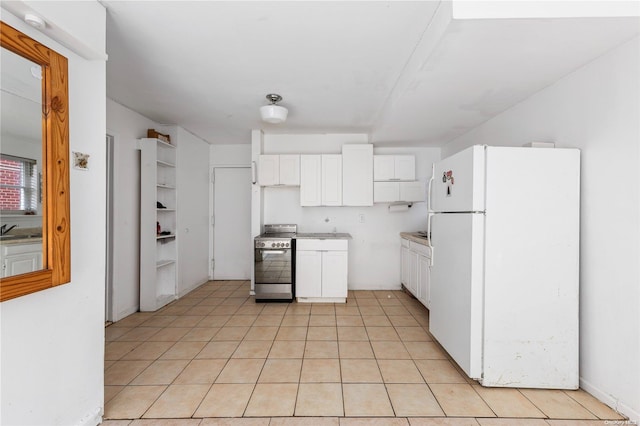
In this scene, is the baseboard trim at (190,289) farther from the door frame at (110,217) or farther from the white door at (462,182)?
the white door at (462,182)

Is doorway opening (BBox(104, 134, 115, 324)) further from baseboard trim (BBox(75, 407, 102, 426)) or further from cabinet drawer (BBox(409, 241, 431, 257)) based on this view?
cabinet drawer (BBox(409, 241, 431, 257))

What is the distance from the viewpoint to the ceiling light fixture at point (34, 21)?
1.27 metres

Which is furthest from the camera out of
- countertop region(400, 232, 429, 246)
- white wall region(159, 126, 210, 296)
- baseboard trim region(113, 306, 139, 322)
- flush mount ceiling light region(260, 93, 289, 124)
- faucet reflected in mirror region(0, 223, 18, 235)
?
white wall region(159, 126, 210, 296)

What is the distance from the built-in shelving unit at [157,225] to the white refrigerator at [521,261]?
3.43m

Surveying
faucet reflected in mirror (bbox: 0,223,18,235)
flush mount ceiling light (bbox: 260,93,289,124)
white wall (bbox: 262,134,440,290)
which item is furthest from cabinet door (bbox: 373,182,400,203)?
faucet reflected in mirror (bbox: 0,223,18,235)

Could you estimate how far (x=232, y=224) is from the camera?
5.05 metres

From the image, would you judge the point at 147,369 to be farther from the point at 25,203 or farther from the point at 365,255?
the point at 365,255

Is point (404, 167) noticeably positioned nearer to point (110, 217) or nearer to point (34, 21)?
point (110, 217)

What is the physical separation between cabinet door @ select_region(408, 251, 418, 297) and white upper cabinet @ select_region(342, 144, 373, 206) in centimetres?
94

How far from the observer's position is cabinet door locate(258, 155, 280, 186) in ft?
13.7

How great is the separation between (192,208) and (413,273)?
338cm

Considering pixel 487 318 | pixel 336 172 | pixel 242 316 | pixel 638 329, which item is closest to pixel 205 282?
pixel 242 316

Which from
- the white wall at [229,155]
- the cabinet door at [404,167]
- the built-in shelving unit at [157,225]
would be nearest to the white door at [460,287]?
the cabinet door at [404,167]

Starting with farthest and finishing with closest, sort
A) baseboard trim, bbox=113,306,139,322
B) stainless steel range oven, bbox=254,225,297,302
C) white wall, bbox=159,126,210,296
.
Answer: white wall, bbox=159,126,210,296 → stainless steel range oven, bbox=254,225,297,302 → baseboard trim, bbox=113,306,139,322
